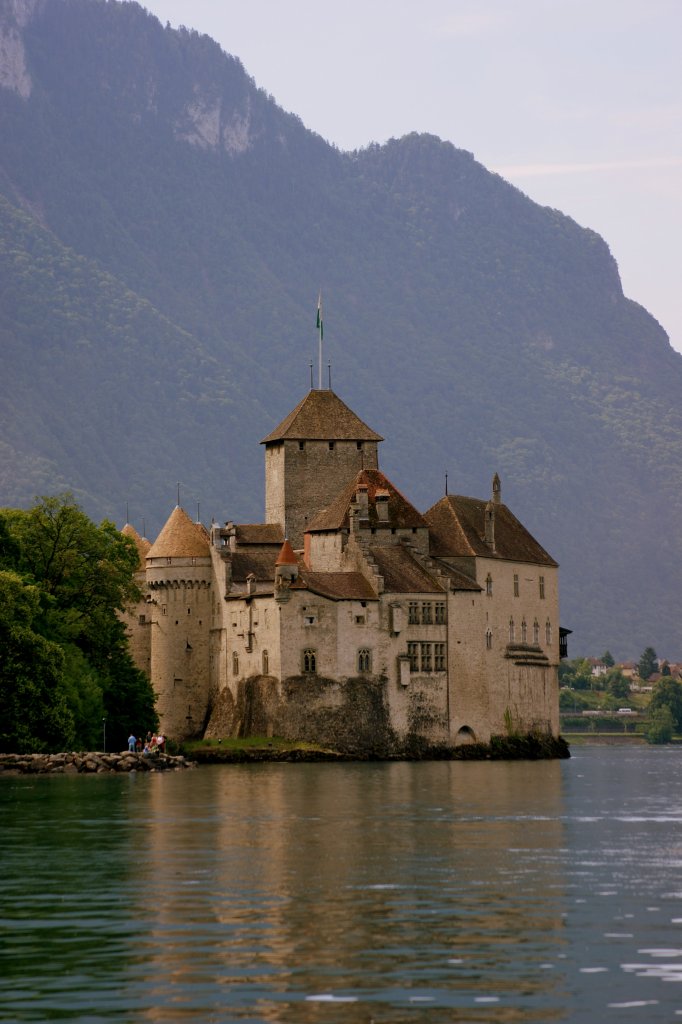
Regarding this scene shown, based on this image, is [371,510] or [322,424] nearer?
[371,510]

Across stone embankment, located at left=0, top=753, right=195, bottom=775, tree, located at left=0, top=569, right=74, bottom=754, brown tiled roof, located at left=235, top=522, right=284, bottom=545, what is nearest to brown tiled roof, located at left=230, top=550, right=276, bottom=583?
brown tiled roof, located at left=235, top=522, right=284, bottom=545

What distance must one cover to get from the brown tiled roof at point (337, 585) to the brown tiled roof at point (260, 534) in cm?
894

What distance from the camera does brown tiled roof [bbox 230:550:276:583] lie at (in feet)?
452

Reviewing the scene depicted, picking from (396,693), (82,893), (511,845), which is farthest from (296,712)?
(82,893)

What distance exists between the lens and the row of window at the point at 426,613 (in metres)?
132

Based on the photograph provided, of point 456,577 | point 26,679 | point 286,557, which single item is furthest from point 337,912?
point 456,577

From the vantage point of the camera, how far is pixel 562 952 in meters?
41.3

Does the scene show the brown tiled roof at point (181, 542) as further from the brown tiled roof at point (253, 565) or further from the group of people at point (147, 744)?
the group of people at point (147, 744)

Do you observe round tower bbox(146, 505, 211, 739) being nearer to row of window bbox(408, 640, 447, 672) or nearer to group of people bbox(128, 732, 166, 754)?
row of window bbox(408, 640, 447, 672)

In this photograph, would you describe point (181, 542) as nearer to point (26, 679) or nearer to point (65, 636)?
point (65, 636)

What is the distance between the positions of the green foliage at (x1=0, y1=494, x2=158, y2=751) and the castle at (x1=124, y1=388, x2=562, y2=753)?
9.98m

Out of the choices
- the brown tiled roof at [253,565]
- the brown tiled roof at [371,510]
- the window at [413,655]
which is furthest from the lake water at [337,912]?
the brown tiled roof at [253,565]

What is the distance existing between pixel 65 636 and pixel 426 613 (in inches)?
1042

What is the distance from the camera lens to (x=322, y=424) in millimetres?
146125
